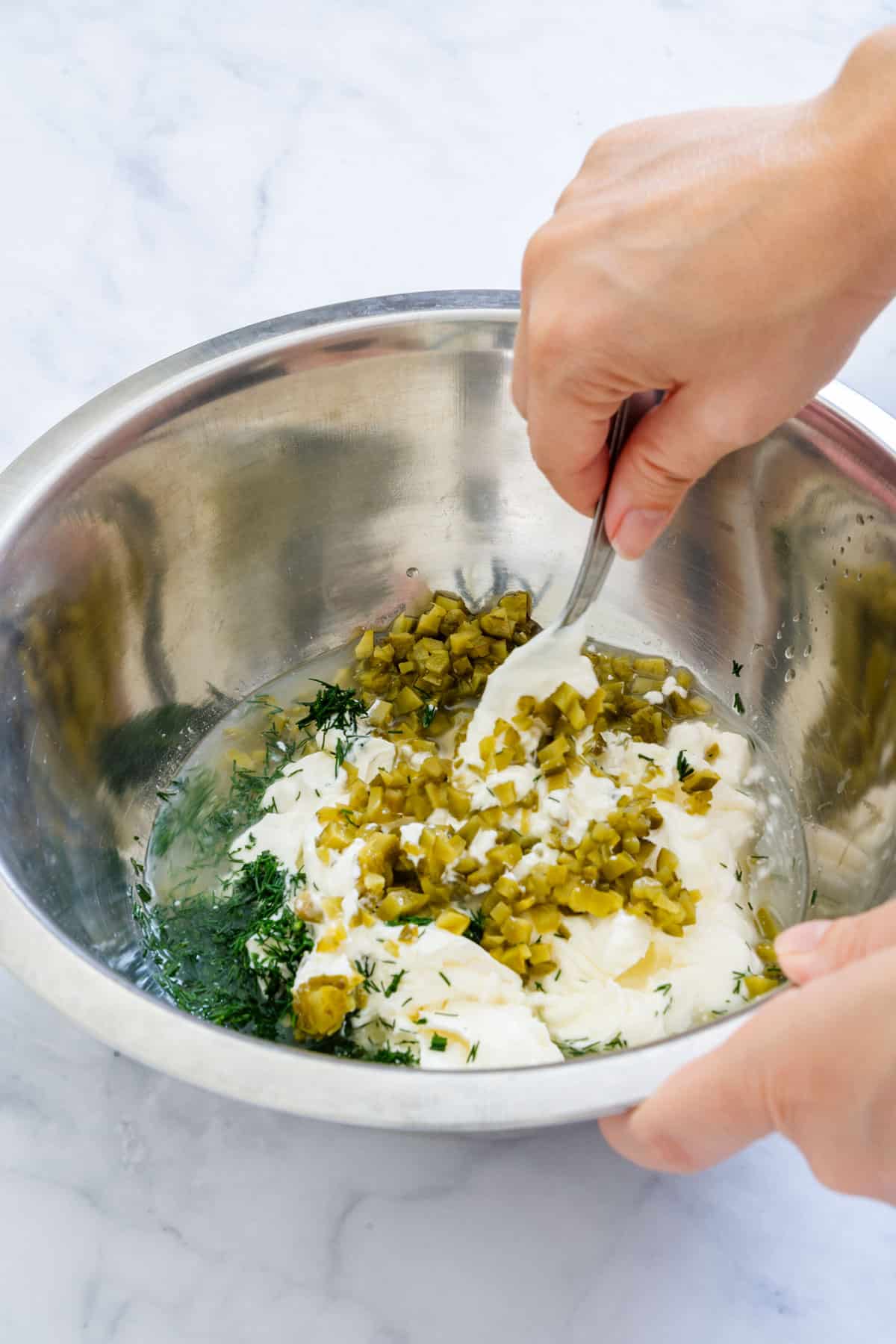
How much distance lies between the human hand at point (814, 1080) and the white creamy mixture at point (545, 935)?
264 mm

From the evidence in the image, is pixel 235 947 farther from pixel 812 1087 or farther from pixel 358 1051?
pixel 812 1087

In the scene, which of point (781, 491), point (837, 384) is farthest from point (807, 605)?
point (837, 384)

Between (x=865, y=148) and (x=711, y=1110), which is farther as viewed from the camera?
(x=865, y=148)

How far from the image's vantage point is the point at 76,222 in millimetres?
2010

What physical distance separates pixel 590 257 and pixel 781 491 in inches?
20.0

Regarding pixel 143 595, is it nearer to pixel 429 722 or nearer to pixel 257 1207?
pixel 429 722

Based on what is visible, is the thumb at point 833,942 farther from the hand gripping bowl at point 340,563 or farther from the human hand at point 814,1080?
the hand gripping bowl at point 340,563

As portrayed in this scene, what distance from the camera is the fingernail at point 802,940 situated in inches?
34.9

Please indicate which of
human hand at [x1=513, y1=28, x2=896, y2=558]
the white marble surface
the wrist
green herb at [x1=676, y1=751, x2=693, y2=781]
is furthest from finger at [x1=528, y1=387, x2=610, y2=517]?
the white marble surface

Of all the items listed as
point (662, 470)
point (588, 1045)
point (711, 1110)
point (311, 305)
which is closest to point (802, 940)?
point (711, 1110)

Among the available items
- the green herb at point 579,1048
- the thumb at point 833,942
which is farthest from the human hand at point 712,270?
the green herb at point 579,1048

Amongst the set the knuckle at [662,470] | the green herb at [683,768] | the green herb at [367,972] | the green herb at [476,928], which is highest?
the knuckle at [662,470]

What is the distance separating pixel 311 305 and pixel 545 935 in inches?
42.7

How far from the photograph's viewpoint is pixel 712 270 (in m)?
0.98
